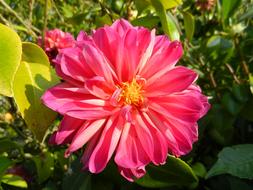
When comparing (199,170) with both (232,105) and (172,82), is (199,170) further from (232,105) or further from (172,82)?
(172,82)

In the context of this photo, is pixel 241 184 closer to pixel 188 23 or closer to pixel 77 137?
pixel 188 23

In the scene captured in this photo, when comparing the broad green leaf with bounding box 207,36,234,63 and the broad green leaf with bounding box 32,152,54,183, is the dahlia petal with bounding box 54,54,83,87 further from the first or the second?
the broad green leaf with bounding box 207,36,234,63

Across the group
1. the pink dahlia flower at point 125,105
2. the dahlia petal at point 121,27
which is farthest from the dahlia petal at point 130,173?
the dahlia petal at point 121,27

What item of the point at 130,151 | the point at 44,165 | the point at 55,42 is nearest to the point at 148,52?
the point at 130,151

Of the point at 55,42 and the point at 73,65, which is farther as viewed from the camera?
the point at 55,42

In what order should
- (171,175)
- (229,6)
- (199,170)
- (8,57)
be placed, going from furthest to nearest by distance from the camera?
(229,6)
(199,170)
(171,175)
(8,57)

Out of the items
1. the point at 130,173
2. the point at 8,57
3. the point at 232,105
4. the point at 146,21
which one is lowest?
the point at 232,105

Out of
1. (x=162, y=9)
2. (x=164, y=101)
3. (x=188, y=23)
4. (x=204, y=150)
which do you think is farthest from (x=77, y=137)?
(x=204, y=150)
